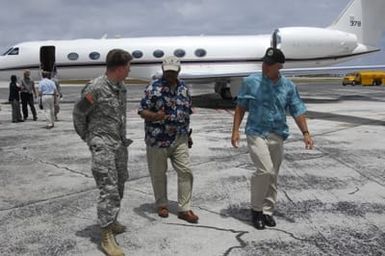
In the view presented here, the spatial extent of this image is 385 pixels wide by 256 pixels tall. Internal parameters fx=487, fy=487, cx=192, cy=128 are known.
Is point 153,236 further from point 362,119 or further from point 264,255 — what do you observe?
point 362,119

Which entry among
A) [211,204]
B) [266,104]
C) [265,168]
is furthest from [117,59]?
[211,204]

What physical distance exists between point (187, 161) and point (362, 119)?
11.2m

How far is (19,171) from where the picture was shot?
802 centimetres

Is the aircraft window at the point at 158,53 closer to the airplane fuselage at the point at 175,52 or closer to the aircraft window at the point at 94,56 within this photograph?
the airplane fuselage at the point at 175,52

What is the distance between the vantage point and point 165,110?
5281 mm

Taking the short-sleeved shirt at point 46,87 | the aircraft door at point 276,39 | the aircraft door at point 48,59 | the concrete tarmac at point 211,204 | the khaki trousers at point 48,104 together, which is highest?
the aircraft door at point 276,39

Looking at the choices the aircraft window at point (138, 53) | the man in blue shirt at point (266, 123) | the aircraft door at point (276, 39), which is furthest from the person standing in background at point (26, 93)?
the man in blue shirt at point (266, 123)

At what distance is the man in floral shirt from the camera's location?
5266 mm

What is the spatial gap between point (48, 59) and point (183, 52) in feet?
20.0

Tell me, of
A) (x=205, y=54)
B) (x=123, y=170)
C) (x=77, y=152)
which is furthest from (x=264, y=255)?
(x=205, y=54)

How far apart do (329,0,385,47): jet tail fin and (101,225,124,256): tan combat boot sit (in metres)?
22.4

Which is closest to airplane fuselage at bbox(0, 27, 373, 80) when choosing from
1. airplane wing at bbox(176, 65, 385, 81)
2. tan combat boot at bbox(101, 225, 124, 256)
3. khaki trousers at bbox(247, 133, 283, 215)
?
airplane wing at bbox(176, 65, 385, 81)

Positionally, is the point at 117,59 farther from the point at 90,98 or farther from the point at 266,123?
the point at 266,123

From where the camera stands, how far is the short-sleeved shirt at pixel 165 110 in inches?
208
